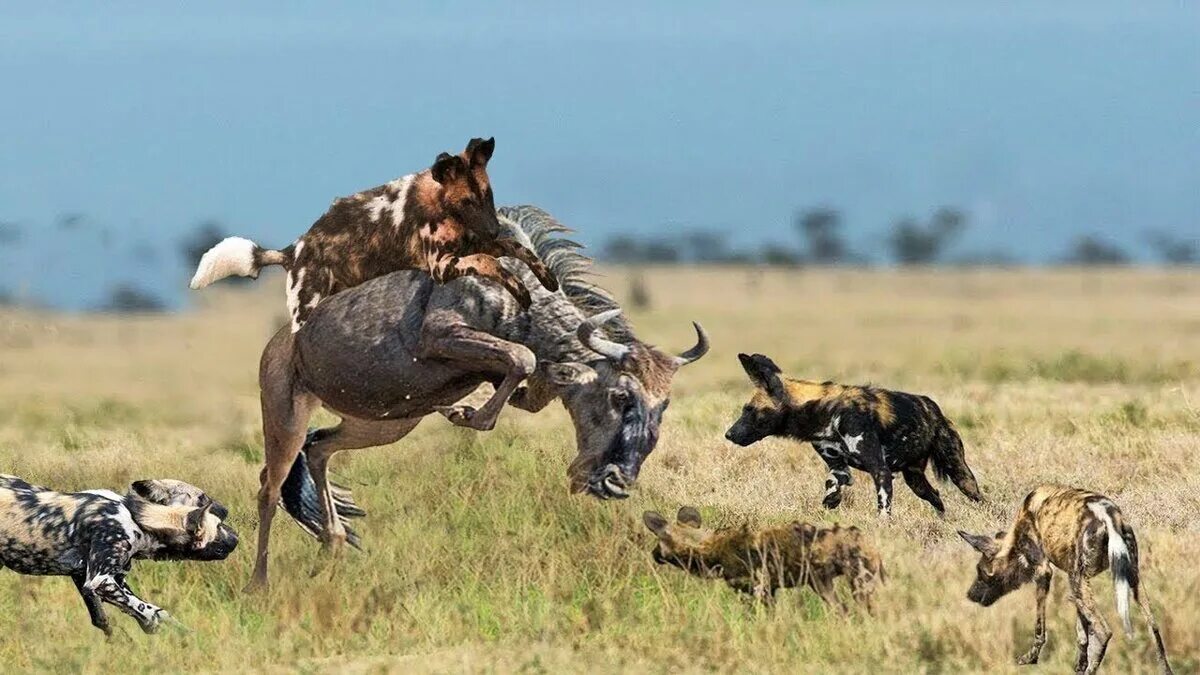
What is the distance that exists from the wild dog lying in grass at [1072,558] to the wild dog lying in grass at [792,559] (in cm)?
51

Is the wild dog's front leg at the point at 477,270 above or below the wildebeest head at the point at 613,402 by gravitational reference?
above

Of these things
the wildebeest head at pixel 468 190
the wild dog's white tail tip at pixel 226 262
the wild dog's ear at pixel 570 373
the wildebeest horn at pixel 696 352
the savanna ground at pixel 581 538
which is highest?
the wildebeest head at pixel 468 190

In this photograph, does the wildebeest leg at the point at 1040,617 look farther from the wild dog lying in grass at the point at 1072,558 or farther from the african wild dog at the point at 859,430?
the african wild dog at the point at 859,430

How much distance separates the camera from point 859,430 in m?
13.2

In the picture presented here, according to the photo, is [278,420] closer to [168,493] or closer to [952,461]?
[168,493]

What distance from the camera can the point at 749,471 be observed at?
1495 centimetres

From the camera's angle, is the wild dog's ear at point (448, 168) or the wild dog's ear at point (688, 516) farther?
the wild dog's ear at point (688, 516)

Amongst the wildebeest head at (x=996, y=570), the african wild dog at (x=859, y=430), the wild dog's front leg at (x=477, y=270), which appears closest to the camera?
the wildebeest head at (x=996, y=570)

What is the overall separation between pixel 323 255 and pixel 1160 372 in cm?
1511

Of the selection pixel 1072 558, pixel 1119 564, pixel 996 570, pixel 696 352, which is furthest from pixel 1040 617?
pixel 696 352

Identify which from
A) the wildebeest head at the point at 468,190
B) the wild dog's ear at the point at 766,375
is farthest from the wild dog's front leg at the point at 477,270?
the wild dog's ear at the point at 766,375

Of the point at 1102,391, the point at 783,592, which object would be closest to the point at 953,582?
the point at 783,592

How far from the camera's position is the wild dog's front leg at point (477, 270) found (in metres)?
9.83

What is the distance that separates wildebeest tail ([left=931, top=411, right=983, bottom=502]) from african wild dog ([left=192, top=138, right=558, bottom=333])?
4.08m
